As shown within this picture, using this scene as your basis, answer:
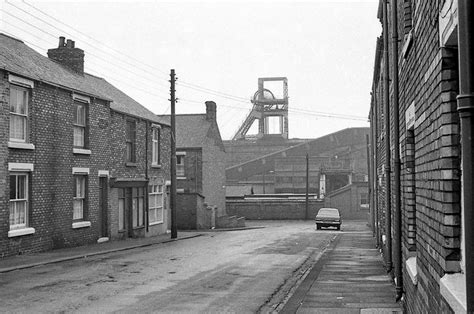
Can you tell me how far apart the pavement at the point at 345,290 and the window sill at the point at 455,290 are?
19.9ft

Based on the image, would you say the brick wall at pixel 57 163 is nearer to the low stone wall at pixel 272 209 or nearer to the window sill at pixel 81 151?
the window sill at pixel 81 151

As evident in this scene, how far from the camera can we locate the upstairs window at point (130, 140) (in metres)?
28.8

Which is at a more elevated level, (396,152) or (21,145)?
(21,145)

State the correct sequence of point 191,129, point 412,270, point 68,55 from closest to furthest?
1. point 412,270
2. point 68,55
3. point 191,129

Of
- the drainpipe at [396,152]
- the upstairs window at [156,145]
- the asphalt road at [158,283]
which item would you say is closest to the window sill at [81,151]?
the asphalt road at [158,283]

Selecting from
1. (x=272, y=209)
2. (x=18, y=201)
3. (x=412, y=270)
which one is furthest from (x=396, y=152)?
(x=272, y=209)

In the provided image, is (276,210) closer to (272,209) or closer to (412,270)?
(272,209)

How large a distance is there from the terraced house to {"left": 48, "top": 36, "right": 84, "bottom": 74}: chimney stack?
0.05 metres

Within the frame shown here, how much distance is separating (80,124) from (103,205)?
14.0 feet

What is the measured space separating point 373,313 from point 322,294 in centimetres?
236

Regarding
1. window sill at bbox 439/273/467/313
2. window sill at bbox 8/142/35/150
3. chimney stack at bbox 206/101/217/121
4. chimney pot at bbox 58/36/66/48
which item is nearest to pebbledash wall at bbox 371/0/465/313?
window sill at bbox 439/273/467/313

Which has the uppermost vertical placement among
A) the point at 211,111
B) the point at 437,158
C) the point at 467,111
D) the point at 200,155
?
the point at 211,111

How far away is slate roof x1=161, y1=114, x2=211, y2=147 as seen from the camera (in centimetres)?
4937

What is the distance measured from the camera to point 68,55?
27.0 meters
